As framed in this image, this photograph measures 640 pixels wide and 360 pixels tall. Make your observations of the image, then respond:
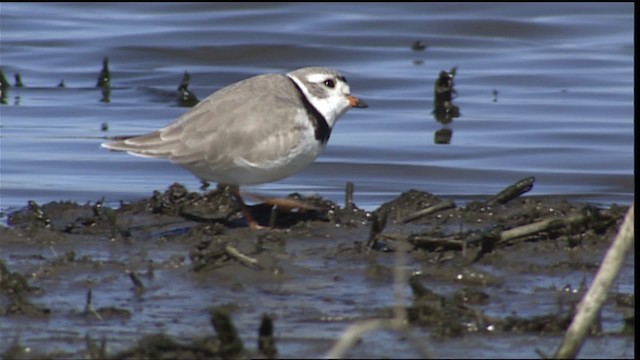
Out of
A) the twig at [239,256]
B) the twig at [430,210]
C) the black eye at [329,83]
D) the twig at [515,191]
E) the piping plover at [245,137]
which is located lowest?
the twig at [239,256]

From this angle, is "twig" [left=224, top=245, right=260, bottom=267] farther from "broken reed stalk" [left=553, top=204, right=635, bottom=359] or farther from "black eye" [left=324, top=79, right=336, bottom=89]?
"broken reed stalk" [left=553, top=204, right=635, bottom=359]

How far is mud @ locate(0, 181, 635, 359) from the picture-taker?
244 inches

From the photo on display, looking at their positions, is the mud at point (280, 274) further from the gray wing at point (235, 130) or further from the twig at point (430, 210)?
the gray wing at point (235, 130)

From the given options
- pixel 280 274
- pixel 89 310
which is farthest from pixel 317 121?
pixel 89 310

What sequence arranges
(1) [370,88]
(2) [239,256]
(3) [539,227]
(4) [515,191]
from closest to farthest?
(2) [239,256] < (3) [539,227] < (4) [515,191] < (1) [370,88]

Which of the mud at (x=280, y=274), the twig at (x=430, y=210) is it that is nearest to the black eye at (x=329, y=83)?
the mud at (x=280, y=274)

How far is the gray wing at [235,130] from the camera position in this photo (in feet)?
26.7

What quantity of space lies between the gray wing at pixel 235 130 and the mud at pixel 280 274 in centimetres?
41

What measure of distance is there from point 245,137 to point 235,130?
8cm

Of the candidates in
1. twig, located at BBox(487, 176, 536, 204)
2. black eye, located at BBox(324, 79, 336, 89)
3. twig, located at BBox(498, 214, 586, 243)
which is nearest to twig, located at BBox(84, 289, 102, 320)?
twig, located at BBox(498, 214, 586, 243)

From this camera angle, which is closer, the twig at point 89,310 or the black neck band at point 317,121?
the twig at point 89,310

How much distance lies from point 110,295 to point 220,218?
5.79 feet

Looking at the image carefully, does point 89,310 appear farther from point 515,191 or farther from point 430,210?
point 515,191

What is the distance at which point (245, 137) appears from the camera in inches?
322
